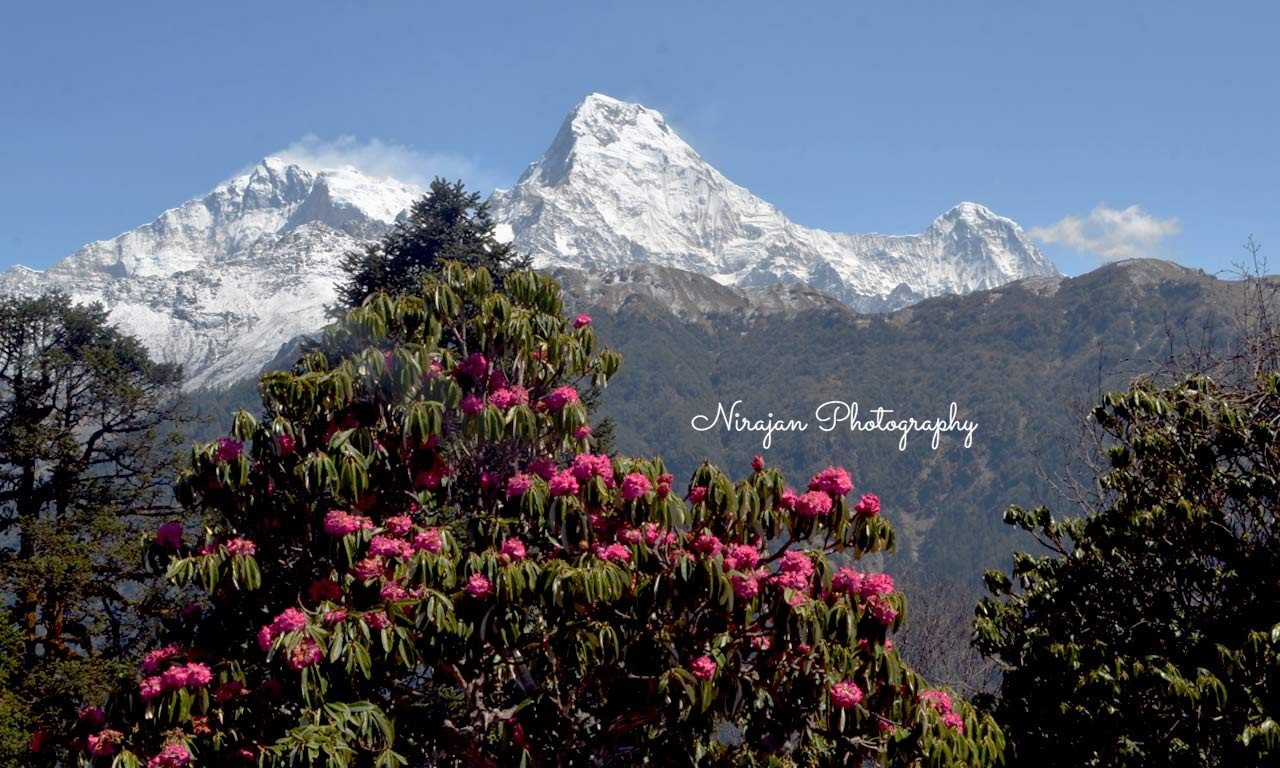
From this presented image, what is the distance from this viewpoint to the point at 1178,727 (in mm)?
9453

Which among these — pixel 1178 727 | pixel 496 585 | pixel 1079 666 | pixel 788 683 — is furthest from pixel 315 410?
pixel 1178 727

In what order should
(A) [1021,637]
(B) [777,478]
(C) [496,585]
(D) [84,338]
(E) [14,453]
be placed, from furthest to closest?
(D) [84,338]
(E) [14,453]
(A) [1021,637]
(B) [777,478]
(C) [496,585]

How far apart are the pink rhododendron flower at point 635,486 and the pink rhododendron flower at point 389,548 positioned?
1659 millimetres

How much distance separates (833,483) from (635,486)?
1552 millimetres

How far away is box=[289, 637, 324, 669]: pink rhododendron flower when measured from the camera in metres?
6.75

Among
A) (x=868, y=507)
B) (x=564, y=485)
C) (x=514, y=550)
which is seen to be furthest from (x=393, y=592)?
(x=868, y=507)

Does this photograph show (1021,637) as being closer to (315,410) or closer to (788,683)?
(788,683)

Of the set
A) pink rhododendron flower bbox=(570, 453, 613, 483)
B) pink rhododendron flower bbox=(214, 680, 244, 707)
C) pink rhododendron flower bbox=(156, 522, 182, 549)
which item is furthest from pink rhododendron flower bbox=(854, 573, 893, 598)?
pink rhododendron flower bbox=(156, 522, 182, 549)

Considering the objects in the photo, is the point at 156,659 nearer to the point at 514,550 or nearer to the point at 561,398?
the point at 514,550

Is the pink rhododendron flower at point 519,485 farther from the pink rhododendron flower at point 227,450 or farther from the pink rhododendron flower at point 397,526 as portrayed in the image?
the pink rhododendron flower at point 227,450

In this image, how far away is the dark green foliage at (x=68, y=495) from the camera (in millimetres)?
17328

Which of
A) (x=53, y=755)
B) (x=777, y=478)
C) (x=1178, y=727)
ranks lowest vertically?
(x=53, y=755)

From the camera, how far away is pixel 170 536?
818cm

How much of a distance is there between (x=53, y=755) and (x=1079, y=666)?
979 cm
